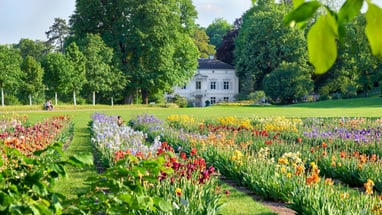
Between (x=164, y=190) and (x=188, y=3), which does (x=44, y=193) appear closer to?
(x=164, y=190)

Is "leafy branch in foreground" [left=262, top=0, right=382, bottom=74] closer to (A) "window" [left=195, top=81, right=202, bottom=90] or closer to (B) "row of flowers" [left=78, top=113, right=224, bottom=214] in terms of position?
(B) "row of flowers" [left=78, top=113, right=224, bottom=214]

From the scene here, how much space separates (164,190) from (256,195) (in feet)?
7.28

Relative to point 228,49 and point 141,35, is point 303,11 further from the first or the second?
point 228,49

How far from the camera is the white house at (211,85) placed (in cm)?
5972

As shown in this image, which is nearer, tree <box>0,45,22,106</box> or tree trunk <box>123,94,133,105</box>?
tree <box>0,45,22,106</box>

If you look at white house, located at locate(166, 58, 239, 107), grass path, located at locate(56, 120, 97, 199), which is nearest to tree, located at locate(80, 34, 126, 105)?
white house, located at locate(166, 58, 239, 107)

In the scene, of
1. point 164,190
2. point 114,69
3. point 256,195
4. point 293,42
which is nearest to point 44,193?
point 164,190

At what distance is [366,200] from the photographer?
211 inches

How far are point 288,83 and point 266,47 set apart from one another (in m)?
6.85

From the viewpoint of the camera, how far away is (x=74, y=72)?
37.4 meters

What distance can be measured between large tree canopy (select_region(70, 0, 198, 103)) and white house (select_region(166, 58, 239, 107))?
16.9 m

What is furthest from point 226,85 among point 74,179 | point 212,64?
point 74,179

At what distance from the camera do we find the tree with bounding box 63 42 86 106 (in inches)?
1467

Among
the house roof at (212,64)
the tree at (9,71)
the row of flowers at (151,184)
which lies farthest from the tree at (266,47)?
the row of flowers at (151,184)
